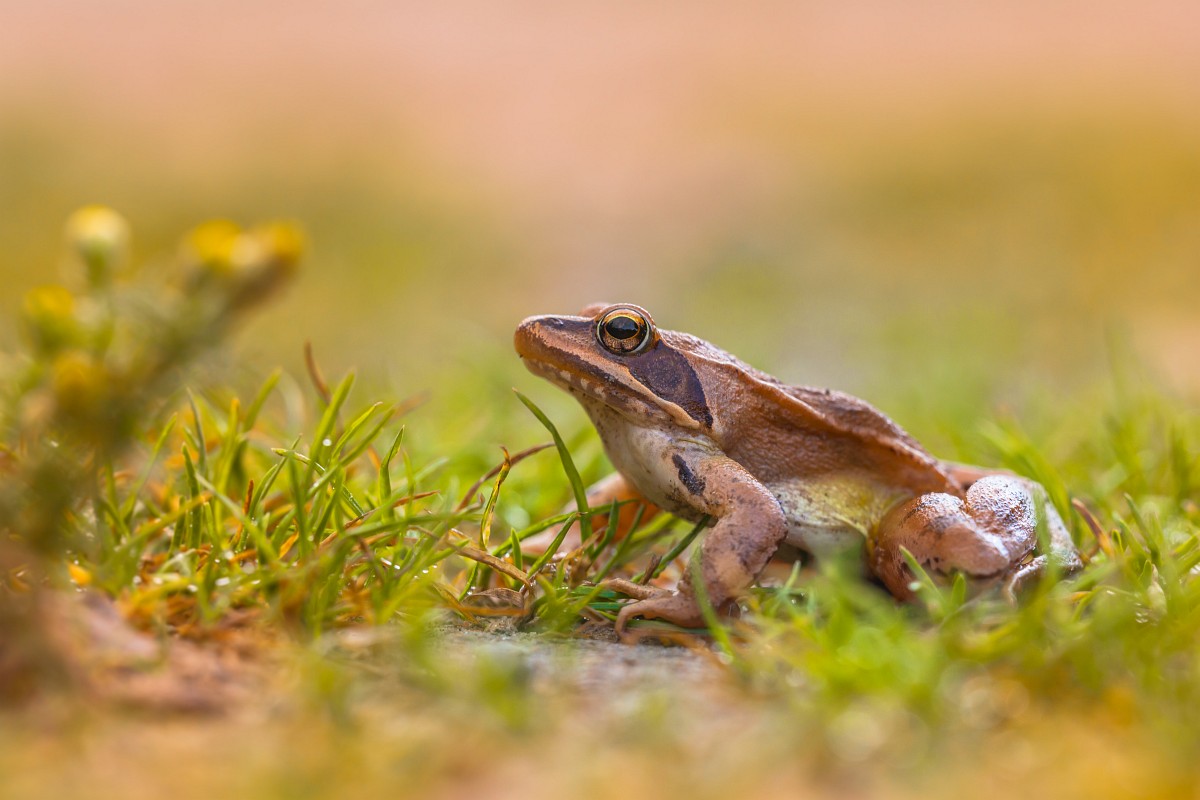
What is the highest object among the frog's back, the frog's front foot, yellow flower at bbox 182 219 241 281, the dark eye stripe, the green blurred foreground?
yellow flower at bbox 182 219 241 281

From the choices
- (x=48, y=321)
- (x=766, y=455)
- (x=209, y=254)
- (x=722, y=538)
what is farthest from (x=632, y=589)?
(x=48, y=321)

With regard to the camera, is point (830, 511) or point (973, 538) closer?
point (973, 538)

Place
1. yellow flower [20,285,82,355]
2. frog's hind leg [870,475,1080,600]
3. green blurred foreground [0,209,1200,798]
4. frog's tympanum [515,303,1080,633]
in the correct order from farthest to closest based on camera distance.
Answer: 1. frog's tympanum [515,303,1080,633]
2. frog's hind leg [870,475,1080,600]
3. yellow flower [20,285,82,355]
4. green blurred foreground [0,209,1200,798]

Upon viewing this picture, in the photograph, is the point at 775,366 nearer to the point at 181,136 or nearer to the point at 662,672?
the point at 662,672

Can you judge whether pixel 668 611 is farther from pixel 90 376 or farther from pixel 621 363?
pixel 90 376

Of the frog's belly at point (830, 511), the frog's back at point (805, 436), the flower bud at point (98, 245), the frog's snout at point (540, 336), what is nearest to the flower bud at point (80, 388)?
the flower bud at point (98, 245)

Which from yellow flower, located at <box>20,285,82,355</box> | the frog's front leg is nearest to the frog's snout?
the frog's front leg

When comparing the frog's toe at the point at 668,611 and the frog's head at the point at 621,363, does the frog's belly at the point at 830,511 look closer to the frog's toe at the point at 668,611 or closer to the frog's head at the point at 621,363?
the frog's head at the point at 621,363

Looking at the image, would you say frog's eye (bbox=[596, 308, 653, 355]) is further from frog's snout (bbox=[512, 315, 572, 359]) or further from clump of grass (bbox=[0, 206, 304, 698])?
clump of grass (bbox=[0, 206, 304, 698])
